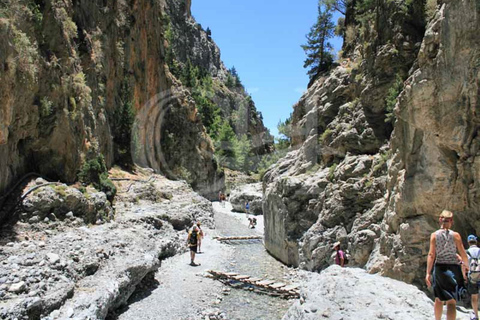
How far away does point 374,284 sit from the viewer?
7.82 meters

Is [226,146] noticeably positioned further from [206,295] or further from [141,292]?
[141,292]

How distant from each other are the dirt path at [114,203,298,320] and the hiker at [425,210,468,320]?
907cm

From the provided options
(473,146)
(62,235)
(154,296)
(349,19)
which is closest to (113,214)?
(62,235)

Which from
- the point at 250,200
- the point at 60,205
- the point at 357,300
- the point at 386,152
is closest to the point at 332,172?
the point at 386,152

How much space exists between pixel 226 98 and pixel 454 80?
98976mm

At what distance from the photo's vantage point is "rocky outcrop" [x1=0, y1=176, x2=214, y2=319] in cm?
991

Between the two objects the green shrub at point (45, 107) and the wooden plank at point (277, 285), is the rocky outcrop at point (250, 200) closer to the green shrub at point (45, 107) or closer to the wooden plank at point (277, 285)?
the wooden plank at point (277, 285)

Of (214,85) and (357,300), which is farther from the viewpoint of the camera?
(214,85)

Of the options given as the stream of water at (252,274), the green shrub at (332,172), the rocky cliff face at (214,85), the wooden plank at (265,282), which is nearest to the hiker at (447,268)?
the stream of water at (252,274)

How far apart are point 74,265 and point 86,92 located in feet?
50.9

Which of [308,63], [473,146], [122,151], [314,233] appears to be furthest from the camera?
[122,151]

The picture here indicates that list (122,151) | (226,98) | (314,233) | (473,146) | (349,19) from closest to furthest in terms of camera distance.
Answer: (473,146)
(314,233)
(349,19)
(122,151)
(226,98)

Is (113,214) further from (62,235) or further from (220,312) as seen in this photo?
(220,312)

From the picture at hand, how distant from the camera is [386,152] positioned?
16141mm
